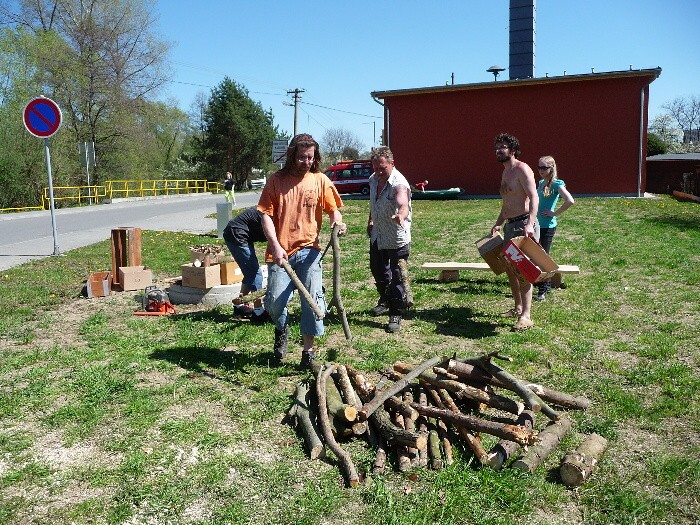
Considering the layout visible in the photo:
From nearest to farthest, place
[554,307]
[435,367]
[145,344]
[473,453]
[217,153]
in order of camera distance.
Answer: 1. [473,453]
2. [435,367]
3. [145,344]
4. [554,307]
5. [217,153]

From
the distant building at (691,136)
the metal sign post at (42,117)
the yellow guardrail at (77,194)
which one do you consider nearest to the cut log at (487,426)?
the metal sign post at (42,117)

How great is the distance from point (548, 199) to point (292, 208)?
3.91m

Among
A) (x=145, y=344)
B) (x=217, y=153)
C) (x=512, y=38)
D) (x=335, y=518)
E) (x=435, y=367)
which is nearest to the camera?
(x=335, y=518)

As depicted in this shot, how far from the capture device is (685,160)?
34.4m

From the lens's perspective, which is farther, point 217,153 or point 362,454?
point 217,153

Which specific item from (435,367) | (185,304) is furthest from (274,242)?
(185,304)

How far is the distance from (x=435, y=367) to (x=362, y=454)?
3.17 feet

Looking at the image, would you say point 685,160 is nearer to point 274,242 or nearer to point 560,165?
point 560,165

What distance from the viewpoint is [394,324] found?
6.49 m

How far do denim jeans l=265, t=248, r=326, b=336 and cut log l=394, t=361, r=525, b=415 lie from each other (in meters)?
1.10

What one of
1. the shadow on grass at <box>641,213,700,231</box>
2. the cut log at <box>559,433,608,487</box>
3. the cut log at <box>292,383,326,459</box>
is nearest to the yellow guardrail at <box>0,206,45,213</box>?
the shadow on grass at <box>641,213,700,231</box>

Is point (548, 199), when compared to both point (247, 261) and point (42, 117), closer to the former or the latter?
point (247, 261)

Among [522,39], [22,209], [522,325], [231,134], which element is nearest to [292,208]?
[522,325]

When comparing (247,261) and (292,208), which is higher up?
(292,208)
